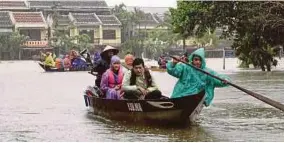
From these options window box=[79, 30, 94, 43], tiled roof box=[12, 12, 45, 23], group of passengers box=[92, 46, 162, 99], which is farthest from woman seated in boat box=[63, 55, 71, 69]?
window box=[79, 30, 94, 43]

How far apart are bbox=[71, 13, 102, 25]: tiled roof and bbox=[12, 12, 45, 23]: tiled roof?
2.89 meters

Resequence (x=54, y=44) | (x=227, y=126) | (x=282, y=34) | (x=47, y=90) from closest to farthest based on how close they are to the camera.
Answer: (x=227, y=126)
(x=47, y=90)
(x=282, y=34)
(x=54, y=44)

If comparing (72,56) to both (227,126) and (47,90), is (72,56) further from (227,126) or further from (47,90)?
(227,126)

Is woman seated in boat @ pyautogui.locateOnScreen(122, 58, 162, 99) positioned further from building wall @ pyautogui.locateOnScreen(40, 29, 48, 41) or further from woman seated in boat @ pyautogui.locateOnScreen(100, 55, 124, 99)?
building wall @ pyautogui.locateOnScreen(40, 29, 48, 41)

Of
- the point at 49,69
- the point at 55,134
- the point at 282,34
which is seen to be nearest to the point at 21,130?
the point at 55,134

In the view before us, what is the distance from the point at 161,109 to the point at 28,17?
4978cm

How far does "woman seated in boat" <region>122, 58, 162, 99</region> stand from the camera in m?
8.73

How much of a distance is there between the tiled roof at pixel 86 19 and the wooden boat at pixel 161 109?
4727cm

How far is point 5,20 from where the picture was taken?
185ft

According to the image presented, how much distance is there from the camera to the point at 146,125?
28.4 ft

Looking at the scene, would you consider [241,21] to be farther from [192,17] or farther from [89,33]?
[89,33]

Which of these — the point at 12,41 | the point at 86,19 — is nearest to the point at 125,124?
the point at 12,41

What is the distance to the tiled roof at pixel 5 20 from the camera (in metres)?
55.4

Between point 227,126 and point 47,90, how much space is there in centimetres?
993
